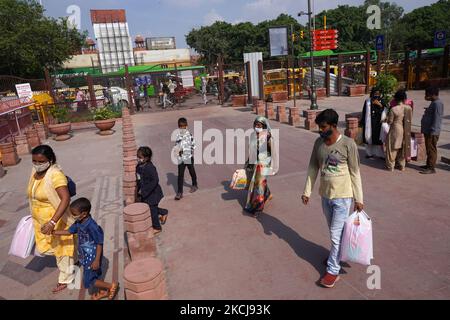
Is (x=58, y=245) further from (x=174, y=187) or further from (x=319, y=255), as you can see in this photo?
(x=174, y=187)

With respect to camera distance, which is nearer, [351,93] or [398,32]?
[351,93]

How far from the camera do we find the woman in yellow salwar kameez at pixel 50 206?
347 cm

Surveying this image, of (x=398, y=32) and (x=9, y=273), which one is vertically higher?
(x=398, y=32)

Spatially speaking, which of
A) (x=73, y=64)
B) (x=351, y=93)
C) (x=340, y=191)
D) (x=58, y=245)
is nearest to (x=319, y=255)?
(x=340, y=191)

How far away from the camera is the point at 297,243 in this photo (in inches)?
175

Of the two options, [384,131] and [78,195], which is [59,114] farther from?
[384,131]

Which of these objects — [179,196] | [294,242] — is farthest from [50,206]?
[294,242]

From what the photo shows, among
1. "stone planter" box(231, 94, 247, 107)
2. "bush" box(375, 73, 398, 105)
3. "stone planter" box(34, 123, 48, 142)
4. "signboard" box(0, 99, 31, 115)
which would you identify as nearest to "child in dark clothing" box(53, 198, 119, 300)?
"bush" box(375, 73, 398, 105)

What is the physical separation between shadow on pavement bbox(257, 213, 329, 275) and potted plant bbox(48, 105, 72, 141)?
11201 mm

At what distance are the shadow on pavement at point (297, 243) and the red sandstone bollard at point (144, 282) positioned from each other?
187cm

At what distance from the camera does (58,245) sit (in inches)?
147

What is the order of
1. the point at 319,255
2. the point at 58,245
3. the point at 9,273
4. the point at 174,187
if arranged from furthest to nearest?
the point at 174,187
the point at 9,273
the point at 319,255
the point at 58,245

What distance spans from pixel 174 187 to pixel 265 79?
16.0m

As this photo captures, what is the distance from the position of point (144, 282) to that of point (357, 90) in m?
20.2
